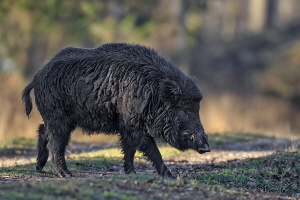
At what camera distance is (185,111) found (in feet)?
31.8

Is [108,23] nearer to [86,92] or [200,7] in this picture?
[200,7]

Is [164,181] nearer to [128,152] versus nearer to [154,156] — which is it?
[154,156]

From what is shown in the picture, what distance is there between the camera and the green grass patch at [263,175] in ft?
33.5

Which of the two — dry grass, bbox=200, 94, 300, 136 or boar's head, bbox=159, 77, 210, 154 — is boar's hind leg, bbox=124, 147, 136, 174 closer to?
boar's head, bbox=159, 77, 210, 154

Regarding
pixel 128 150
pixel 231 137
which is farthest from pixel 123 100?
pixel 231 137

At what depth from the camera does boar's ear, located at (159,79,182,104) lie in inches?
379

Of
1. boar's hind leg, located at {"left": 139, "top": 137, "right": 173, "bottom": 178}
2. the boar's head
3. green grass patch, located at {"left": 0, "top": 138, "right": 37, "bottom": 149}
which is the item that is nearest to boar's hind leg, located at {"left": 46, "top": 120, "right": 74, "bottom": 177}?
boar's hind leg, located at {"left": 139, "top": 137, "right": 173, "bottom": 178}

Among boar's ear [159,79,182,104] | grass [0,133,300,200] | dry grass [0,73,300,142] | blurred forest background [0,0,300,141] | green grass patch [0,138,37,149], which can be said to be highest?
blurred forest background [0,0,300,141]

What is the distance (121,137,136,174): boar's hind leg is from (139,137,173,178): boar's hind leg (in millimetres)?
249

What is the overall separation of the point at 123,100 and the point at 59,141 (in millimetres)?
1398

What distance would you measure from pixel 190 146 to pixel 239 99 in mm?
19275

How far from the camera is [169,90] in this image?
9656 millimetres

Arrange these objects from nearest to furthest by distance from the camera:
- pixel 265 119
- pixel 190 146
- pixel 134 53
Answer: pixel 190 146
pixel 134 53
pixel 265 119

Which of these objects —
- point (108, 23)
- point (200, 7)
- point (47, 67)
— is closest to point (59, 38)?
point (108, 23)
